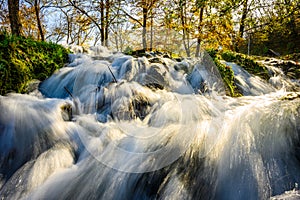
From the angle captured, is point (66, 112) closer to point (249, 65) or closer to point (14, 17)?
point (14, 17)

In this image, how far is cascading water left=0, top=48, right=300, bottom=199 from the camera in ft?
6.21

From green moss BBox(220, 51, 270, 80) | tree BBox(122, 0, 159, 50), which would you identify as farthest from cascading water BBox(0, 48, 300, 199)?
tree BBox(122, 0, 159, 50)

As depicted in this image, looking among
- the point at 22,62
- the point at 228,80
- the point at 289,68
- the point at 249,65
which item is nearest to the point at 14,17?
the point at 22,62

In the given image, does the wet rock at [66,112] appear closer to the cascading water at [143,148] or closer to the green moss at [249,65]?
the cascading water at [143,148]

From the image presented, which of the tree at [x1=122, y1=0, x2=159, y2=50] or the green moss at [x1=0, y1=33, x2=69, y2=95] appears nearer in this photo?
the green moss at [x1=0, y1=33, x2=69, y2=95]

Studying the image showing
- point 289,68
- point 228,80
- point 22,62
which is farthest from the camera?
point 289,68

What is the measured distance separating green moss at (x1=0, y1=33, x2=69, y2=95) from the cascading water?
49 centimetres

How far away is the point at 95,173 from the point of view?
2.10 meters

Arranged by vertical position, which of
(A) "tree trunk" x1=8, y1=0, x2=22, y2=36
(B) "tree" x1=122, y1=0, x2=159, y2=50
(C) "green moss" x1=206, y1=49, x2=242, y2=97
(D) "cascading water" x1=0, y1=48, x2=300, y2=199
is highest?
(B) "tree" x1=122, y1=0, x2=159, y2=50

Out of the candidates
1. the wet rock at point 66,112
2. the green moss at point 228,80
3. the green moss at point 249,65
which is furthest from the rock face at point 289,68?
the wet rock at point 66,112

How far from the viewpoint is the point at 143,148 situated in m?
2.34

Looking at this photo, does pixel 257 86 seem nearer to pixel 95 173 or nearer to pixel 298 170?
pixel 298 170

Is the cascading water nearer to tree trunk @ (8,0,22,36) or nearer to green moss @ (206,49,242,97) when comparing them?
green moss @ (206,49,242,97)

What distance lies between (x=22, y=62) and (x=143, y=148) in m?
2.99
